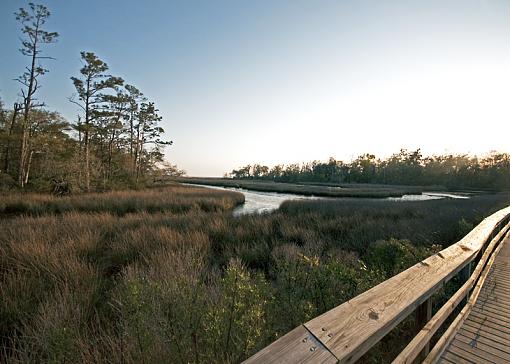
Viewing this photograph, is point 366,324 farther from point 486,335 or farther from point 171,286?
point 486,335

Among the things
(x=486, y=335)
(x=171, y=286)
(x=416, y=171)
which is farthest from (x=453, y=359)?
(x=416, y=171)

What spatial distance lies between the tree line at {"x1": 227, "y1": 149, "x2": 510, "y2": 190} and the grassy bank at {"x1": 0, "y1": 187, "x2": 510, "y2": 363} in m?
68.4

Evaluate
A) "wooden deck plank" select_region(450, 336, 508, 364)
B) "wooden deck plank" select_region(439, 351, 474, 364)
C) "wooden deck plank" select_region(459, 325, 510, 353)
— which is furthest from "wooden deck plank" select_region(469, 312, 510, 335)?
"wooden deck plank" select_region(439, 351, 474, 364)

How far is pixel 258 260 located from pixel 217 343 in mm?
4602

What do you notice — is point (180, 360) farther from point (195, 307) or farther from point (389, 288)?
point (389, 288)

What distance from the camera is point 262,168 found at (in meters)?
132

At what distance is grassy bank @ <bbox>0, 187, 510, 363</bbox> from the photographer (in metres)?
1.98

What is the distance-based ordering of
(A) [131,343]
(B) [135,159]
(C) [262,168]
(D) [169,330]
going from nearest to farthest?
(D) [169,330] → (A) [131,343] → (B) [135,159] → (C) [262,168]

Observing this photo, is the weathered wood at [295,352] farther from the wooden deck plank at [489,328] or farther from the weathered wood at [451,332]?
the wooden deck plank at [489,328]

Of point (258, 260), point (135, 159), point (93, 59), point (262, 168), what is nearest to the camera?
point (258, 260)

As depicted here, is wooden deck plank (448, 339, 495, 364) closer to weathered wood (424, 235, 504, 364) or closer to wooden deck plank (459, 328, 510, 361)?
weathered wood (424, 235, 504, 364)

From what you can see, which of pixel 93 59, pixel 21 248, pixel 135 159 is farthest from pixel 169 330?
pixel 135 159

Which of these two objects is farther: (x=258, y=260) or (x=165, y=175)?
(x=165, y=175)

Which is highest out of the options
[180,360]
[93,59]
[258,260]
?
[93,59]
